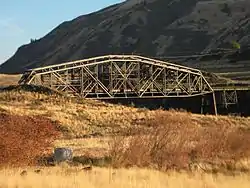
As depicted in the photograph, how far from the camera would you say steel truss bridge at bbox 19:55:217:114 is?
81625mm

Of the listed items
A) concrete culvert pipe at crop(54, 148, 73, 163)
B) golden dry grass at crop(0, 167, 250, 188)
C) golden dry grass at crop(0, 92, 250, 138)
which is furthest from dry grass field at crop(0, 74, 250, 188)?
golden dry grass at crop(0, 92, 250, 138)

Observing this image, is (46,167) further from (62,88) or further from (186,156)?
(62,88)

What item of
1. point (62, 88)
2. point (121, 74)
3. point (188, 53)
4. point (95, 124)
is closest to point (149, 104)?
point (121, 74)

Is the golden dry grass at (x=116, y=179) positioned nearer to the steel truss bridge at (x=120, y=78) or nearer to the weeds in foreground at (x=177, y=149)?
the weeds in foreground at (x=177, y=149)

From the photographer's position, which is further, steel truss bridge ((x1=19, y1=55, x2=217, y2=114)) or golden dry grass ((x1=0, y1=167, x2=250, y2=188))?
steel truss bridge ((x1=19, y1=55, x2=217, y2=114))

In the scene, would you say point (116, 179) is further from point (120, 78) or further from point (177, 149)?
point (120, 78)

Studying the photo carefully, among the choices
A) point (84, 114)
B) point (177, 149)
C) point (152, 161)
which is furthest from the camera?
point (84, 114)

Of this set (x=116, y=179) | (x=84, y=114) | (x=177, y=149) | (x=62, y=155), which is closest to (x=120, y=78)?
(x=84, y=114)

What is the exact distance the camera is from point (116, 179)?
772 inches

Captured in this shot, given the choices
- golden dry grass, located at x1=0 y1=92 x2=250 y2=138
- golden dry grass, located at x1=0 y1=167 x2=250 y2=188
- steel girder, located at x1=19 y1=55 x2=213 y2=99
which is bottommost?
golden dry grass, located at x1=0 y1=167 x2=250 y2=188

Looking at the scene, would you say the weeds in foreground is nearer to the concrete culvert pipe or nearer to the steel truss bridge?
the concrete culvert pipe

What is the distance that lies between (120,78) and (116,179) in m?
70.1

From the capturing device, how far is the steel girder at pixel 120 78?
81.7 metres

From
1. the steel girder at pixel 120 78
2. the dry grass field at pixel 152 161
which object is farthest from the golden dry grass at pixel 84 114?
the steel girder at pixel 120 78
